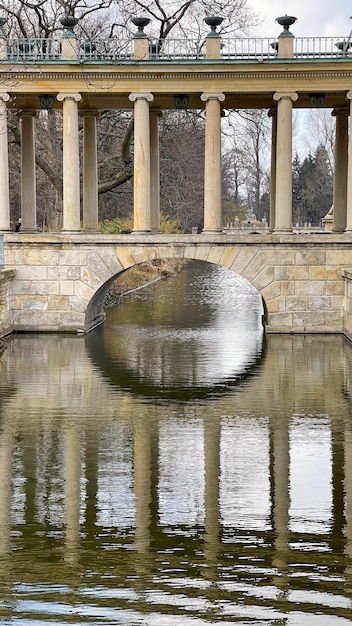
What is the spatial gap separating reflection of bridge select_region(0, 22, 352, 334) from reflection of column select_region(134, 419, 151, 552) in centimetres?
1678

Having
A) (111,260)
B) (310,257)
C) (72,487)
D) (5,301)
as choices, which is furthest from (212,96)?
(72,487)

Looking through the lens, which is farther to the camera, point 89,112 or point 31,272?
point 89,112

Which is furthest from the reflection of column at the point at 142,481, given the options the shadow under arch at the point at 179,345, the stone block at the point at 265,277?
the stone block at the point at 265,277

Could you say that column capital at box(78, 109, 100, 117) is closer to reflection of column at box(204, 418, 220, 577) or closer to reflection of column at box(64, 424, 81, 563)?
reflection of column at box(204, 418, 220, 577)

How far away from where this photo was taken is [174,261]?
3179 inches

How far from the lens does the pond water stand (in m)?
13.5

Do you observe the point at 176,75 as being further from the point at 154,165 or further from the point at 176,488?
the point at 176,488

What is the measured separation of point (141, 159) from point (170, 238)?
10.8 feet

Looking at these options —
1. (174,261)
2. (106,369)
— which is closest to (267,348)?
(106,369)

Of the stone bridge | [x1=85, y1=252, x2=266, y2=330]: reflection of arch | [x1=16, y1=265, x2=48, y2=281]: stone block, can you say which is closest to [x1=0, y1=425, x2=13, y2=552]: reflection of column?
the stone bridge

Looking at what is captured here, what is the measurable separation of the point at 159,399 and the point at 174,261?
175 ft

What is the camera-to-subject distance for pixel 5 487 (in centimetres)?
1881

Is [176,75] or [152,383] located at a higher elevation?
[176,75]

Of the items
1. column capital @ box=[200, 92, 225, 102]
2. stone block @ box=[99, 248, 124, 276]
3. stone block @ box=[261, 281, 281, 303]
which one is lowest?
stone block @ box=[261, 281, 281, 303]
